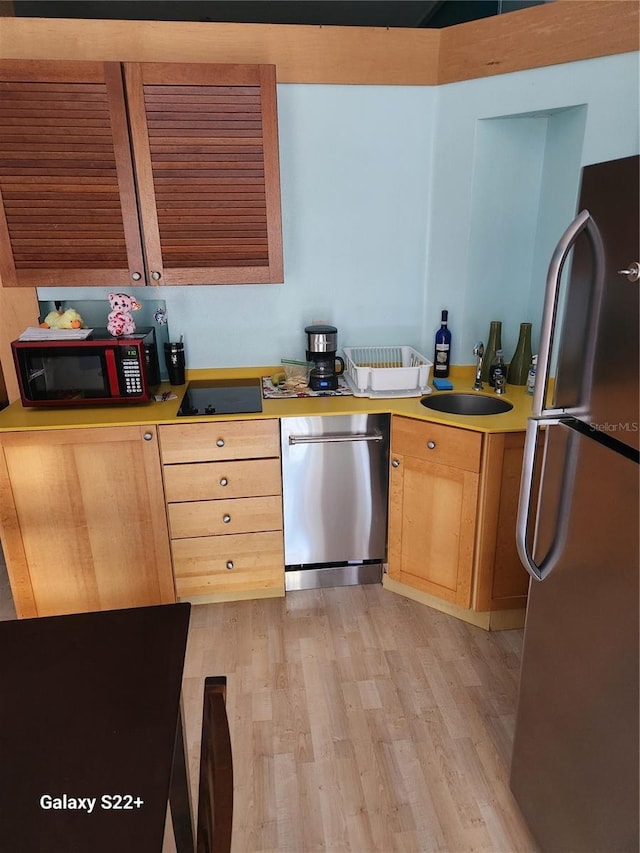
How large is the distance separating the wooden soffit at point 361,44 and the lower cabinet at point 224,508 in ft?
4.97

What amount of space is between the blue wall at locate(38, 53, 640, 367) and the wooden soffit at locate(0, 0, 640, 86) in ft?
0.23

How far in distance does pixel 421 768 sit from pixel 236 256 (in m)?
1.91

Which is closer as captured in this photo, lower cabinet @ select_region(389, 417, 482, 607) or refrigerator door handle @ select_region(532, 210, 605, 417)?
refrigerator door handle @ select_region(532, 210, 605, 417)

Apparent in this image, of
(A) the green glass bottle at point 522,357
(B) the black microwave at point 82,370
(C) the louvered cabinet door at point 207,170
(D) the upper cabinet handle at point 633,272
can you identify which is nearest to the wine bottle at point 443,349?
(A) the green glass bottle at point 522,357

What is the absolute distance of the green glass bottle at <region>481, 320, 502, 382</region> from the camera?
2.49m

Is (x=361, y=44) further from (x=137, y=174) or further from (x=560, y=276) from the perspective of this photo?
(x=560, y=276)

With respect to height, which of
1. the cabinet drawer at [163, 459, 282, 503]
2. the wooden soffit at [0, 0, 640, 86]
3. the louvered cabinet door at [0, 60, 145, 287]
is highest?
the wooden soffit at [0, 0, 640, 86]

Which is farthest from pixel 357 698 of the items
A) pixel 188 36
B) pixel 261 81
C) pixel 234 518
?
pixel 188 36

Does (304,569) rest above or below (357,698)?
above

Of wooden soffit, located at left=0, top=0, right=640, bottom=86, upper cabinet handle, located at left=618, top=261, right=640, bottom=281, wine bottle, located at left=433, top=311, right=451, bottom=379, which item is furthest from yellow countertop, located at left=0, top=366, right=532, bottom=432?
wooden soffit, located at left=0, top=0, right=640, bottom=86

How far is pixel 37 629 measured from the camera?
1106 millimetres

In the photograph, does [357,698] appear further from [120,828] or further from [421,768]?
[120,828]

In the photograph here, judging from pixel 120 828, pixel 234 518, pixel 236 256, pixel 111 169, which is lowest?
pixel 234 518

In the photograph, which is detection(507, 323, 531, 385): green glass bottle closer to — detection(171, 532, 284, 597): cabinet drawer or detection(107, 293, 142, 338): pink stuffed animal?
detection(171, 532, 284, 597): cabinet drawer
